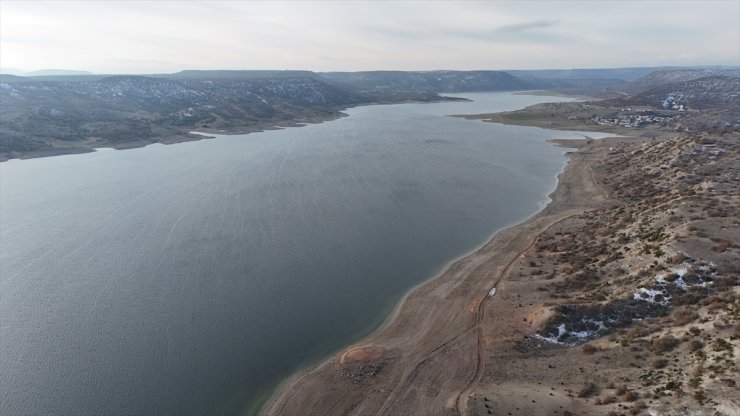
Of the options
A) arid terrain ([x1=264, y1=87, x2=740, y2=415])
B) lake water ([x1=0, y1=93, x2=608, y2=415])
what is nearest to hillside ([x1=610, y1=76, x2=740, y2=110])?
lake water ([x1=0, y1=93, x2=608, y2=415])

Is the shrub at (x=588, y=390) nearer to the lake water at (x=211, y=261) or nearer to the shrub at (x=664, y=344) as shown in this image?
the shrub at (x=664, y=344)

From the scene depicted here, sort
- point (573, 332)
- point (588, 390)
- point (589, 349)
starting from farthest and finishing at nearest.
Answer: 1. point (573, 332)
2. point (589, 349)
3. point (588, 390)

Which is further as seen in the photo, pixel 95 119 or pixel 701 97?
pixel 701 97

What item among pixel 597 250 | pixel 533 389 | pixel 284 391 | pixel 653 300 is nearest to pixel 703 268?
pixel 653 300

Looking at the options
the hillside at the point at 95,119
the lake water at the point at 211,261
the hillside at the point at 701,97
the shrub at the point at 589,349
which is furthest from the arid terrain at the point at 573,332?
the hillside at the point at 701,97

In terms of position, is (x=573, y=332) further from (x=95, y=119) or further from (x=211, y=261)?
(x=95, y=119)

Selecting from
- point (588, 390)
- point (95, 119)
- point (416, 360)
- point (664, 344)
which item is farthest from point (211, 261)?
point (95, 119)

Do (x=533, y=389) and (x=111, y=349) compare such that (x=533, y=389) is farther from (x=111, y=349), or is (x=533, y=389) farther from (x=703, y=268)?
(x=111, y=349)
